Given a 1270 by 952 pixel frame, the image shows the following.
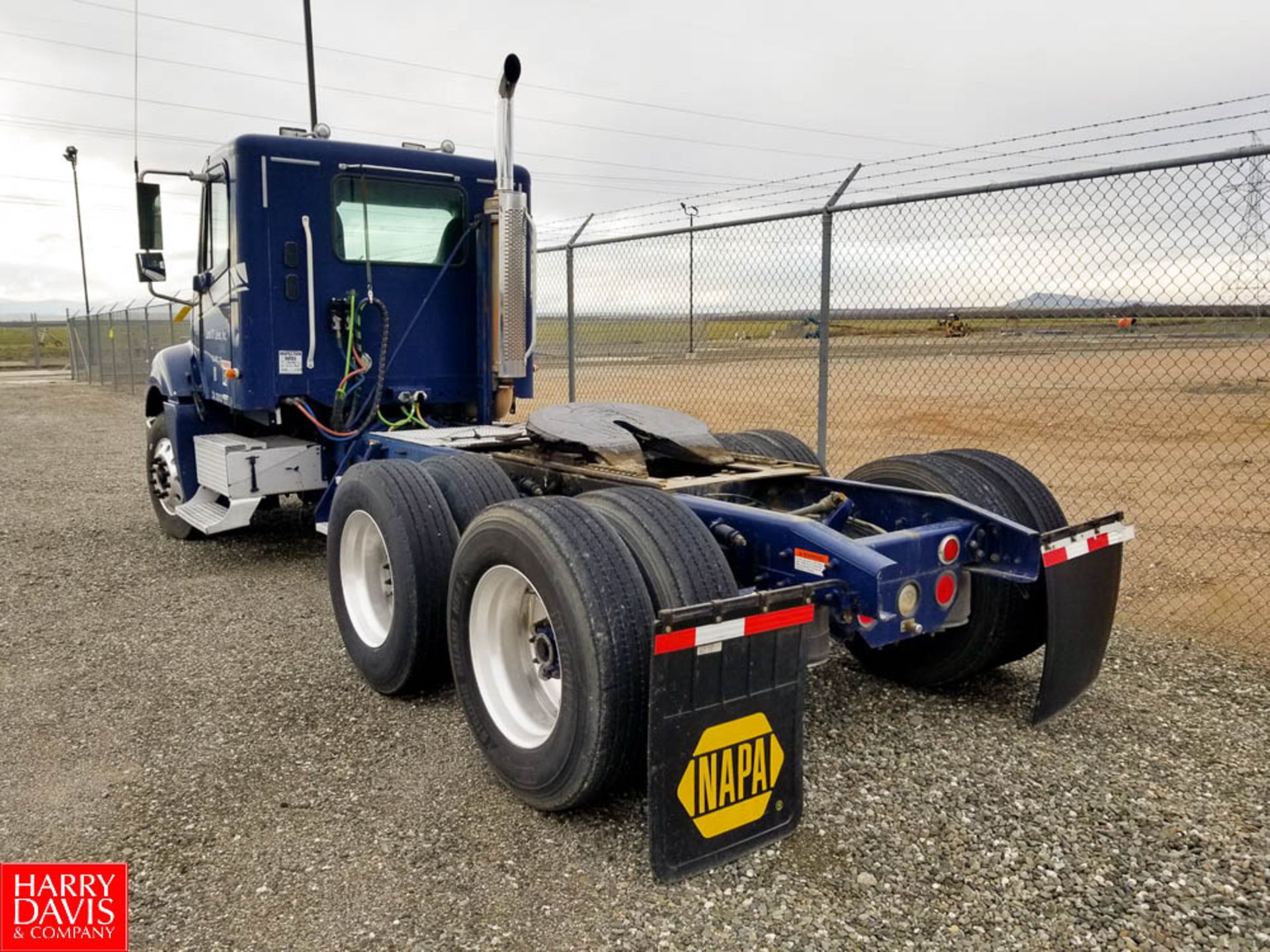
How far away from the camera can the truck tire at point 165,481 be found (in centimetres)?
738

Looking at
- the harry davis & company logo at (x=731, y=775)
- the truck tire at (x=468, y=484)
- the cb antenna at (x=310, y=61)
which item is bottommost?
the harry davis & company logo at (x=731, y=775)

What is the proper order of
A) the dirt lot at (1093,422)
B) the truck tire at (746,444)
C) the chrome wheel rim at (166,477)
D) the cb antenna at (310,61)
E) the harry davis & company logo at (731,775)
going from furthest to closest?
the cb antenna at (310,61), the chrome wheel rim at (166,477), the dirt lot at (1093,422), the truck tire at (746,444), the harry davis & company logo at (731,775)

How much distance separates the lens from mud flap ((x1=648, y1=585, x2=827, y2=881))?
277 cm

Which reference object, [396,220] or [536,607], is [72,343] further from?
[536,607]

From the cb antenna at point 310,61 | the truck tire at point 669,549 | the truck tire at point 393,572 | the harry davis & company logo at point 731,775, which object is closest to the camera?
the harry davis & company logo at point 731,775

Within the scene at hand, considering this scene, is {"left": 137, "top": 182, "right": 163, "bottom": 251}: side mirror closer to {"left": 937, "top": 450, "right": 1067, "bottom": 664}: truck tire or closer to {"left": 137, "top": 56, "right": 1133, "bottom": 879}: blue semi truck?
{"left": 137, "top": 56, "right": 1133, "bottom": 879}: blue semi truck

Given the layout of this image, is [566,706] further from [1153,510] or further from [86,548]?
[1153,510]

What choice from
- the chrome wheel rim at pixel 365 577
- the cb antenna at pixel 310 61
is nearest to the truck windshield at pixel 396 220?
the chrome wheel rim at pixel 365 577

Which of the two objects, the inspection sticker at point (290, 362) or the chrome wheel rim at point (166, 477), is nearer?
the inspection sticker at point (290, 362)

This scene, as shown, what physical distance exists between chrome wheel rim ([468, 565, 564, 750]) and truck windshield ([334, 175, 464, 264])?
3601mm

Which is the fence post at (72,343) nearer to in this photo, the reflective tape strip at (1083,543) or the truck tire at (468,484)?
the truck tire at (468,484)

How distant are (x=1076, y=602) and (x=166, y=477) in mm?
6678

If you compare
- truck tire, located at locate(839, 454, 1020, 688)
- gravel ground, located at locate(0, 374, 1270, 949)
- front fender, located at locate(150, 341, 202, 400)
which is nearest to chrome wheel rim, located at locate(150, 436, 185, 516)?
front fender, located at locate(150, 341, 202, 400)

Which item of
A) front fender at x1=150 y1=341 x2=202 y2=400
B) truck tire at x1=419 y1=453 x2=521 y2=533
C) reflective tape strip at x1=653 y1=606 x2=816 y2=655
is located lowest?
reflective tape strip at x1=653 y1=606 x2=816 y2=655
